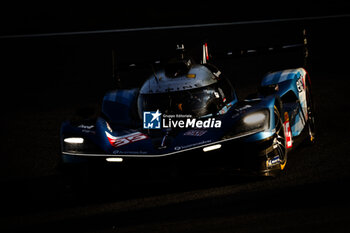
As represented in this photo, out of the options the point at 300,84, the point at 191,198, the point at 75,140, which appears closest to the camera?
the point at 191,198

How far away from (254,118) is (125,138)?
4.80 ft

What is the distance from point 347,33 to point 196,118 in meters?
10.4

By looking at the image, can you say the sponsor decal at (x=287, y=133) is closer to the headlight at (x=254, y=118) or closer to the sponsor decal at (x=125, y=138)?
the headlight at (x=254, y=118)

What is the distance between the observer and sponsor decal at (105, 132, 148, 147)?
26.5ft

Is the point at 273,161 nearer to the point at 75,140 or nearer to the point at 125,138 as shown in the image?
the point at 125,138

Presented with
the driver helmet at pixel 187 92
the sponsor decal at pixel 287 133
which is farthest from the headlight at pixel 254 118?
the sponsor decal at pixel 287 133

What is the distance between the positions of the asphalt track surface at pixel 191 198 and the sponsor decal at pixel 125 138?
1.41ft

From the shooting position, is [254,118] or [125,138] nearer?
[254,118]

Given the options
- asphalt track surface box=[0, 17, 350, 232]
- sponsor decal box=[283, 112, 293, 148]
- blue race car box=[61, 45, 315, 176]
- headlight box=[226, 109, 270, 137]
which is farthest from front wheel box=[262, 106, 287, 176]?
sponsor decal box=[283, 112, 293, 148]

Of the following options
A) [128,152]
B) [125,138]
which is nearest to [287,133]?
[125,138]

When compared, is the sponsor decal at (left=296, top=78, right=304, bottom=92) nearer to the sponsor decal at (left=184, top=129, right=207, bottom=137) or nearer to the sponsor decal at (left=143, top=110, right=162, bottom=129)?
the sponsor decal at (left=143, top=110, right=162, bottom=129)

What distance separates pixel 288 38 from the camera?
694 inches

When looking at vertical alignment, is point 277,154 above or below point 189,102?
below

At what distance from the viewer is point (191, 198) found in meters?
7.61
